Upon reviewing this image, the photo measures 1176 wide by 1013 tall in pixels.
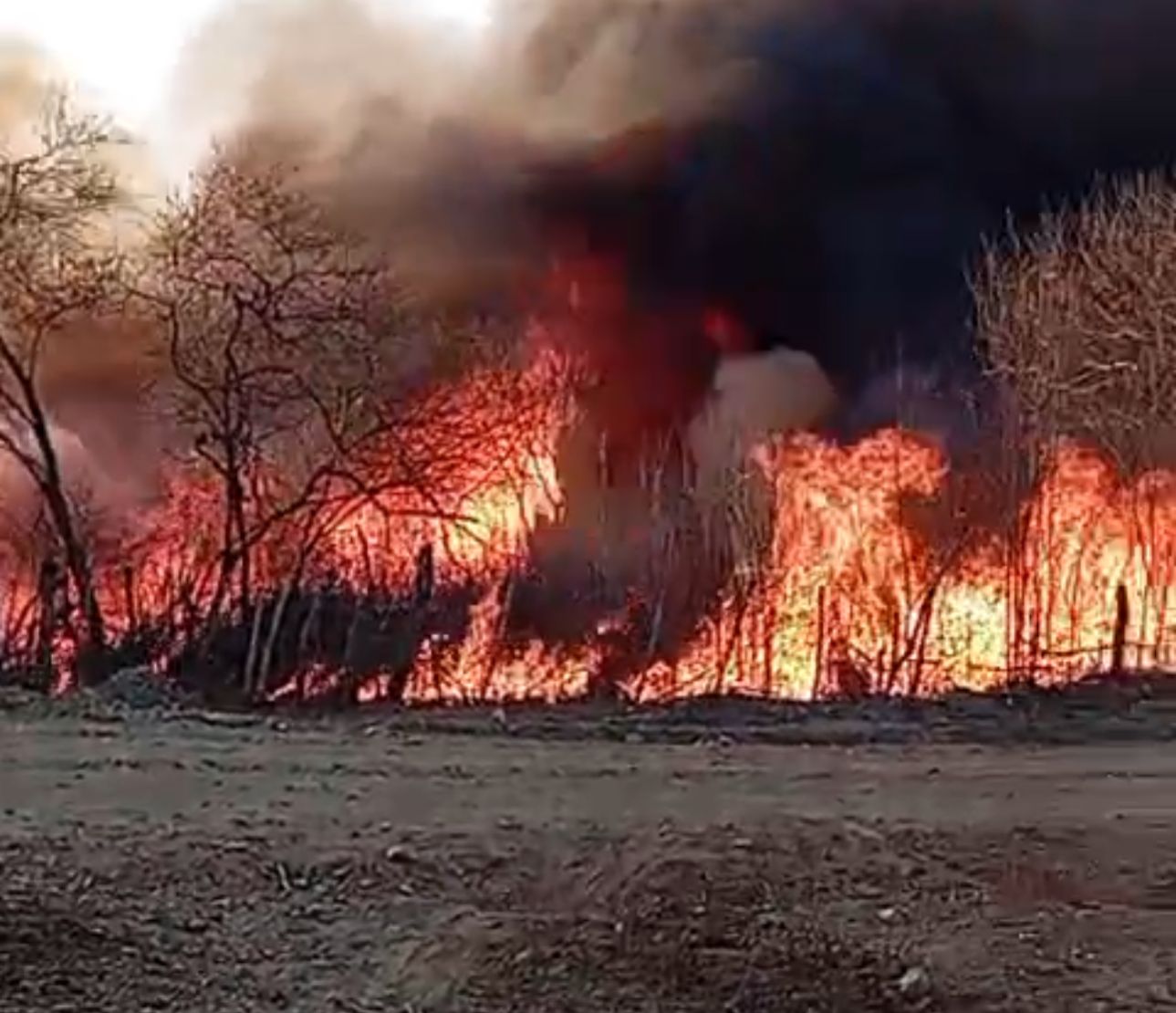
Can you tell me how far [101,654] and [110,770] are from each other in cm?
860

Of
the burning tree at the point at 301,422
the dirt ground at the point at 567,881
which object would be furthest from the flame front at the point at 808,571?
the dirt ground at the point at 567,881

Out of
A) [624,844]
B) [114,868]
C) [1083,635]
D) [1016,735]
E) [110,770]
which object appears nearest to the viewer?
[114,868]

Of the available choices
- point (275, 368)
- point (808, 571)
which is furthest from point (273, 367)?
point (808, 571)

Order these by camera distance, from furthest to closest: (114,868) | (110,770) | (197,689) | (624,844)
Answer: (197,689)
(110,770)
(624,844)
(114,868)

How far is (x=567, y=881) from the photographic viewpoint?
31.2 ft

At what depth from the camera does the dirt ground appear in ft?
26.7

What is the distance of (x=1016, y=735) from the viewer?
16.3 m

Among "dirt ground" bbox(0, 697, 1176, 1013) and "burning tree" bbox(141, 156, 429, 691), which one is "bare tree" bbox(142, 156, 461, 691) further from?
"dirt ground" bbox(0, 697, 1176, 1013)

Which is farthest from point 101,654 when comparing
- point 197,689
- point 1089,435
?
point 1089,435

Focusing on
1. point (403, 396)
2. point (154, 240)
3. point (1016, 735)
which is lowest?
point (1016, 735)

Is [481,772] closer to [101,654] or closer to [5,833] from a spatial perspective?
[5,833]

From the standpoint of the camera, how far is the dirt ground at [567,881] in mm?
8148

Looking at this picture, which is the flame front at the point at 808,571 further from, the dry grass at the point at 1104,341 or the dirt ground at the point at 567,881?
the dirt ground at the point at 567,881

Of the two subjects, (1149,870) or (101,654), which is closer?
(1149,870)
